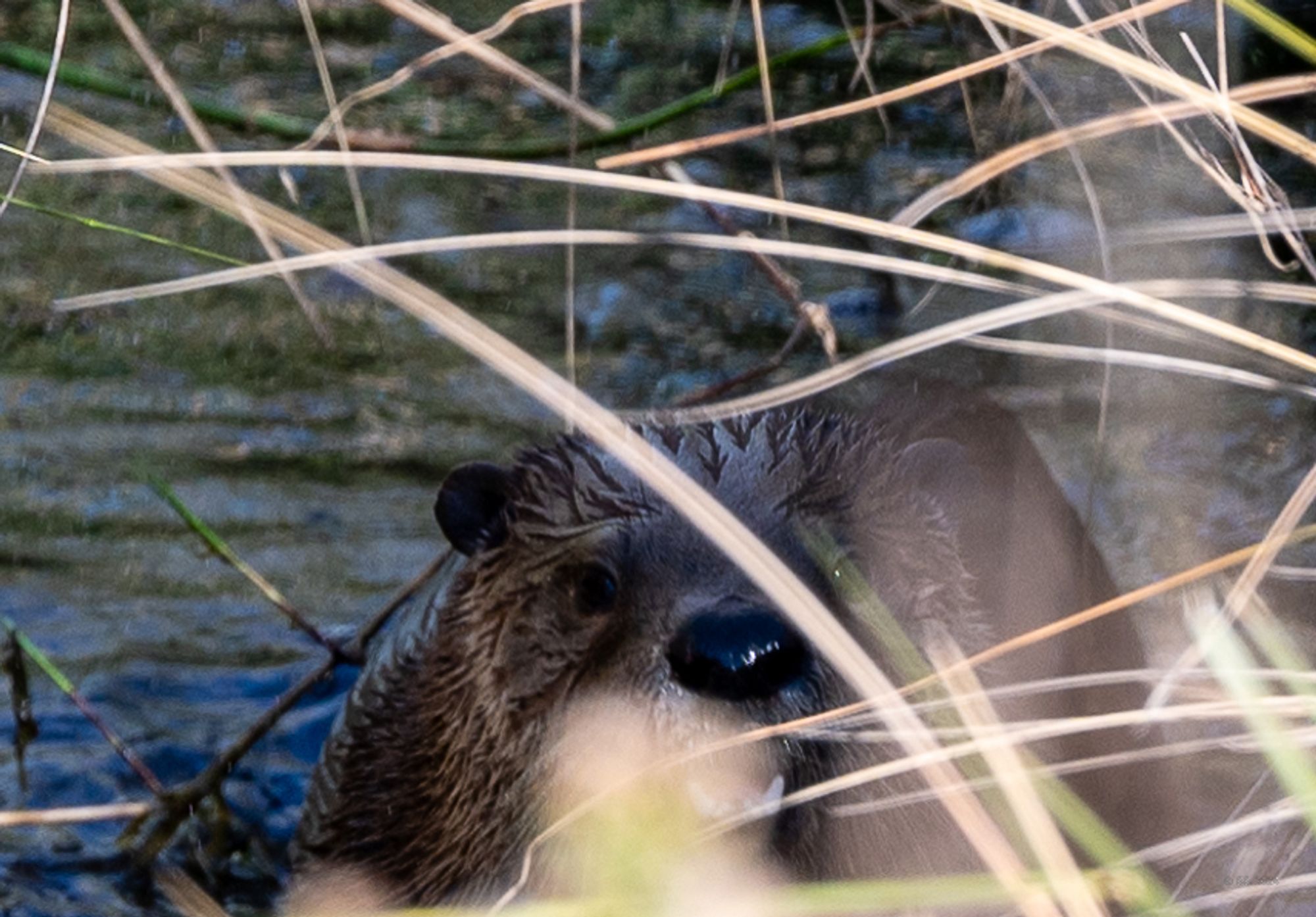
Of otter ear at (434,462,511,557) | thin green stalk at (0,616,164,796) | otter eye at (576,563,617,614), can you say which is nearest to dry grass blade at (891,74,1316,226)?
otter eye at (576,563,617,614)

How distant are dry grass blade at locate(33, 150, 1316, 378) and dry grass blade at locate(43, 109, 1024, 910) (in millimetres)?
57

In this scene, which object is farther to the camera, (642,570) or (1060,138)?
(642,570)

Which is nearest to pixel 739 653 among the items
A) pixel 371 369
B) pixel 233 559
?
pixel 233 559

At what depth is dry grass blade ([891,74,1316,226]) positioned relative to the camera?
213 cm

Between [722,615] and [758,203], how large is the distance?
2.01 feet

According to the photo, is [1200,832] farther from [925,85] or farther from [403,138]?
[403,138]

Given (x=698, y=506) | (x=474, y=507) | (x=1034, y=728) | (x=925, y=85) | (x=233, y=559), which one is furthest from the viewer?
(x=233, y=559)

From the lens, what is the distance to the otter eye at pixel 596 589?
290 cm

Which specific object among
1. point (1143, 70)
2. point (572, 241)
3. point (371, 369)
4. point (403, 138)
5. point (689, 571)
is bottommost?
point (371, 369)

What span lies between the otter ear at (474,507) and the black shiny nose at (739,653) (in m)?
0.82

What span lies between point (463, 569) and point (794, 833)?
2.81 feet

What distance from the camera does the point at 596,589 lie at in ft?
9.64

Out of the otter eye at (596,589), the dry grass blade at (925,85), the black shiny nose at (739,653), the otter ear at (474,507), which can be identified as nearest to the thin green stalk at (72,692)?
the otter ear at (474,507)

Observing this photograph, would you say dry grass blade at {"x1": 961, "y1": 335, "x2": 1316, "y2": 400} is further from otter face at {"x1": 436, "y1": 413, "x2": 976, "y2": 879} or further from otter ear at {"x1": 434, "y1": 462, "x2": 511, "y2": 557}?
otter ear at {"x1": 434, "y1": 462, "x2": 511, "y2": 557}
